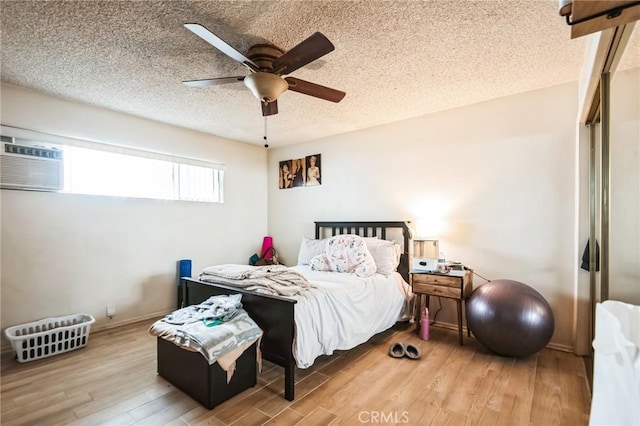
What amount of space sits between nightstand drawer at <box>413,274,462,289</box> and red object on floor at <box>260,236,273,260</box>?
2566 mm

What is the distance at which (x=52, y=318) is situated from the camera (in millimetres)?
2961

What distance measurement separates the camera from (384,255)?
11.1 feet

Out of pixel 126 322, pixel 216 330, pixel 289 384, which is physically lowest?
pixel 126 322

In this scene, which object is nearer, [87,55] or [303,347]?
[303,347]

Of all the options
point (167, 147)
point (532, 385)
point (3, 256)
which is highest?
point (167, 147)

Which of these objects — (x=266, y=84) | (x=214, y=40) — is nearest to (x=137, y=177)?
(x=266, y=84)

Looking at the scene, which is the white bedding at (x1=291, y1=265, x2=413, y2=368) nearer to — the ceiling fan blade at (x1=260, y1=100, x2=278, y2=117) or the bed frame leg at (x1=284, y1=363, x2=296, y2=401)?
the bed frame leg at (x1=284, y1=363, x2=296, y2=401)

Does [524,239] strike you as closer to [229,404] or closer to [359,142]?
[359,142]

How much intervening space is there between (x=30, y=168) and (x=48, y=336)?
1610 mm

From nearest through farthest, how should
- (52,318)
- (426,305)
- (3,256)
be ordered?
(3,256), (52,318), (426,305)

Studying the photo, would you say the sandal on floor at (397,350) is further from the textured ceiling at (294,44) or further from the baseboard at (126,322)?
the baseboard at (126,322)

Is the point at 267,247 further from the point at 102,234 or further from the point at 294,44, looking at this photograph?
the point at 294,44

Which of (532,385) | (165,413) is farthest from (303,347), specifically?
(532,385)

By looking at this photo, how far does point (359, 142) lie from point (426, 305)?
2.30m
